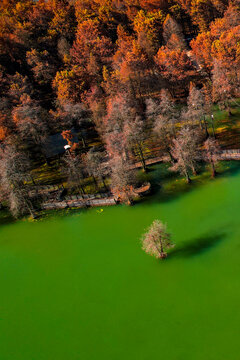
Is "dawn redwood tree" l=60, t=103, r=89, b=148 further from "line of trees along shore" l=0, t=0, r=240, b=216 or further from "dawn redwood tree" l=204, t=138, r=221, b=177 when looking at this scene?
"dawn redwood tree" l=204, t=138, r=221, b=177

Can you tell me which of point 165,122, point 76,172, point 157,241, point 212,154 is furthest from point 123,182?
point 212,154

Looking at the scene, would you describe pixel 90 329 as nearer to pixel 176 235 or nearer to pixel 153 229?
pixel 153 229

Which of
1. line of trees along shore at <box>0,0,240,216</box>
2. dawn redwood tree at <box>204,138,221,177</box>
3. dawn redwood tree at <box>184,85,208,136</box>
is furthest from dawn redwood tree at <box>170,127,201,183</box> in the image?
dawn redwood tree at <box>184,85,208,136</box>

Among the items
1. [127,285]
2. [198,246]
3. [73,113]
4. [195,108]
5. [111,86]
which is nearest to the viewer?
[127,285]

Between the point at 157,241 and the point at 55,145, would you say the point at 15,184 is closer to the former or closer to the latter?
the point at 55,145

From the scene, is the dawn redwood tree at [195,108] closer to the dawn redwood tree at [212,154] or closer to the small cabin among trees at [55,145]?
the dawn redwood tree at [212,154]

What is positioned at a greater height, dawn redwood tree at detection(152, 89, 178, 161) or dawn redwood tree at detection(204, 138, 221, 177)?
dawn redwood tree at detection(152, 89, 178, 161)

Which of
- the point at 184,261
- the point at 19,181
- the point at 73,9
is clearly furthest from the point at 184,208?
the point at 73,9
